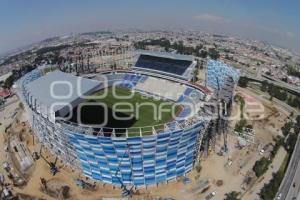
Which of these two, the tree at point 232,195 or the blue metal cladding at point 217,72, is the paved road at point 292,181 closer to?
the tree at point 232,195

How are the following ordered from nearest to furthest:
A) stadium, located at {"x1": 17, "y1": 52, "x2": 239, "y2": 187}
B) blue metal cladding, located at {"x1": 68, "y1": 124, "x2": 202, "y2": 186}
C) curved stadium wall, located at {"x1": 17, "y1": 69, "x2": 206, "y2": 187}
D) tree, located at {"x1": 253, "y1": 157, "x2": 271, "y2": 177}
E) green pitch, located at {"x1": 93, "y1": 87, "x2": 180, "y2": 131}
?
blue metal cladding, located at {"x1": 68, "y1": 124, "x2": 202, "y2": 186}
curved stadium wall, located at {"x1": 17, "y1": 69, "x2": 206, "y2": 187}
stadium, located at {"x1": 17, "y1": 52, "x2": 239, "y2": 187}
tree, located at {"x1": 253, "y1": 157, "x2": 271, "y2": 177}
green pitch, located at {"x1": 93, "y1": 87, "x2": 180, "y2": 131}

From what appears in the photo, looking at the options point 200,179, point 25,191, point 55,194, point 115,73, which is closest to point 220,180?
point 200,179

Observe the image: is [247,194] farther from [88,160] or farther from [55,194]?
[55,194]

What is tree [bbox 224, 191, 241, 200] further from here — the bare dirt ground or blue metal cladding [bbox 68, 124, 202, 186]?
blue metal cladding [bbox 68, 124, 202, 186]

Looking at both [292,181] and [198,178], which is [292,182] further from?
[198,178]

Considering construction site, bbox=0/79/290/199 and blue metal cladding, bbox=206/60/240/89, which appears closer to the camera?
construction site, bbox=0/79/290/199

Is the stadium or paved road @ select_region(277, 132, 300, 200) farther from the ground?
the stadium

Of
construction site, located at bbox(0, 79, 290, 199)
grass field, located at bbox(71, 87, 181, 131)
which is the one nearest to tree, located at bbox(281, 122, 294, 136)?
construction site, located at bbox(0, 79, 290, 199)
